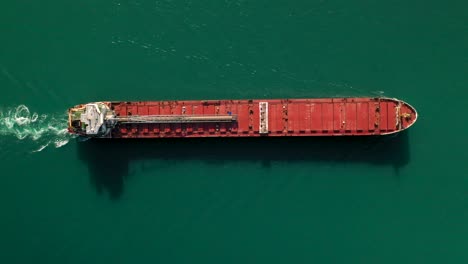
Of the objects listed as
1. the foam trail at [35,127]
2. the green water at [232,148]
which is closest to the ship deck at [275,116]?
the green water at [232,148]

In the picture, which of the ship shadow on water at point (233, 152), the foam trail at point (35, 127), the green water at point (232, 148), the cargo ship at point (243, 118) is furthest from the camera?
the foam trail at point (35, 127)

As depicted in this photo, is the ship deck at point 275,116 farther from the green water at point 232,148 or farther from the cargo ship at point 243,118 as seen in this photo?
the green water at point 232,148

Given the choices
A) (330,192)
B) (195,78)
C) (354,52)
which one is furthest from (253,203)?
(354,52)

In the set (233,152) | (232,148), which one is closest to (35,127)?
(232,148)

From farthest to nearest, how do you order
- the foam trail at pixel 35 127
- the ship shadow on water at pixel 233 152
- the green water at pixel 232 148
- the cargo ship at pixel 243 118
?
the foam trail at pixel 35 127, the ship shadow on water at pixel 233 152, the green water at pixel 232 148, the cargo ship at pixel 243 118

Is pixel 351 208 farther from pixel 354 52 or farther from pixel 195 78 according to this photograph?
pixel 195 78

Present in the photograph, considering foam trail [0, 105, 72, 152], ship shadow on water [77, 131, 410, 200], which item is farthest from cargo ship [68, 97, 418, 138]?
A: foam trail [0, 105, 72, 152]
